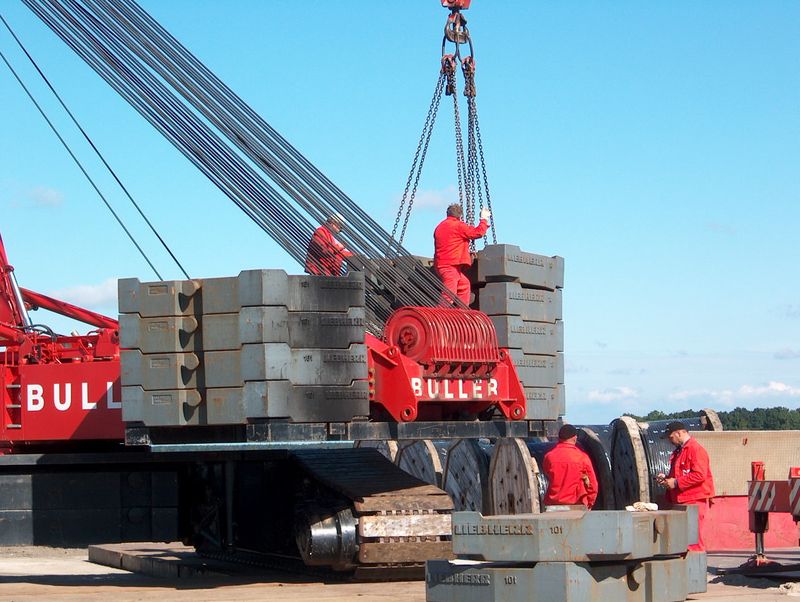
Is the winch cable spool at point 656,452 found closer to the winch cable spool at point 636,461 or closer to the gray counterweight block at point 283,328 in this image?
the winch cable spool at point 636,461

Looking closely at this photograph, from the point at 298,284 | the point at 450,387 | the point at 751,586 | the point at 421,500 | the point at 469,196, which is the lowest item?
the point at 751,586

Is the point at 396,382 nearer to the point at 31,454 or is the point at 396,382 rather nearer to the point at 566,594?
the point at 566,594

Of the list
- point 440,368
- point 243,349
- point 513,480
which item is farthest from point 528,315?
point 243,349

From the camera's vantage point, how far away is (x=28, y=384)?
18.0 metres

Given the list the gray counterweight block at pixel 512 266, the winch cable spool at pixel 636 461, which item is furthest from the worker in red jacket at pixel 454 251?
the winch cable spool at pixel 636 461

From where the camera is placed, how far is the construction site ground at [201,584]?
14070 mm

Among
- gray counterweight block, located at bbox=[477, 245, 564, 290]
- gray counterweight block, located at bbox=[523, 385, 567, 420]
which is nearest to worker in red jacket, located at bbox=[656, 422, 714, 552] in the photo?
gray counterweight block, located at bbox=[523, 385, 567, 420]

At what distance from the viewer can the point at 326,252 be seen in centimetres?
1548

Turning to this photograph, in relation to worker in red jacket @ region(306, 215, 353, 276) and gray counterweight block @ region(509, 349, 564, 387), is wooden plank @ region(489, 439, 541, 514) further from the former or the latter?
worker in red jacket @ region(306, 215, 353, 276)

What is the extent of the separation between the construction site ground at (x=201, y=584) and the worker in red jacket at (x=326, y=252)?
3417 mm

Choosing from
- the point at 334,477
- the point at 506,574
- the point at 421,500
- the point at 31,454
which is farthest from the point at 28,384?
the point at 506,574

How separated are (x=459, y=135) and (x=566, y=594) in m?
8.96

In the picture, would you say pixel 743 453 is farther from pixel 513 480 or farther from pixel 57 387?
pixel 57 387

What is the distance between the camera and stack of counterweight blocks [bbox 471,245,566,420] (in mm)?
15750
